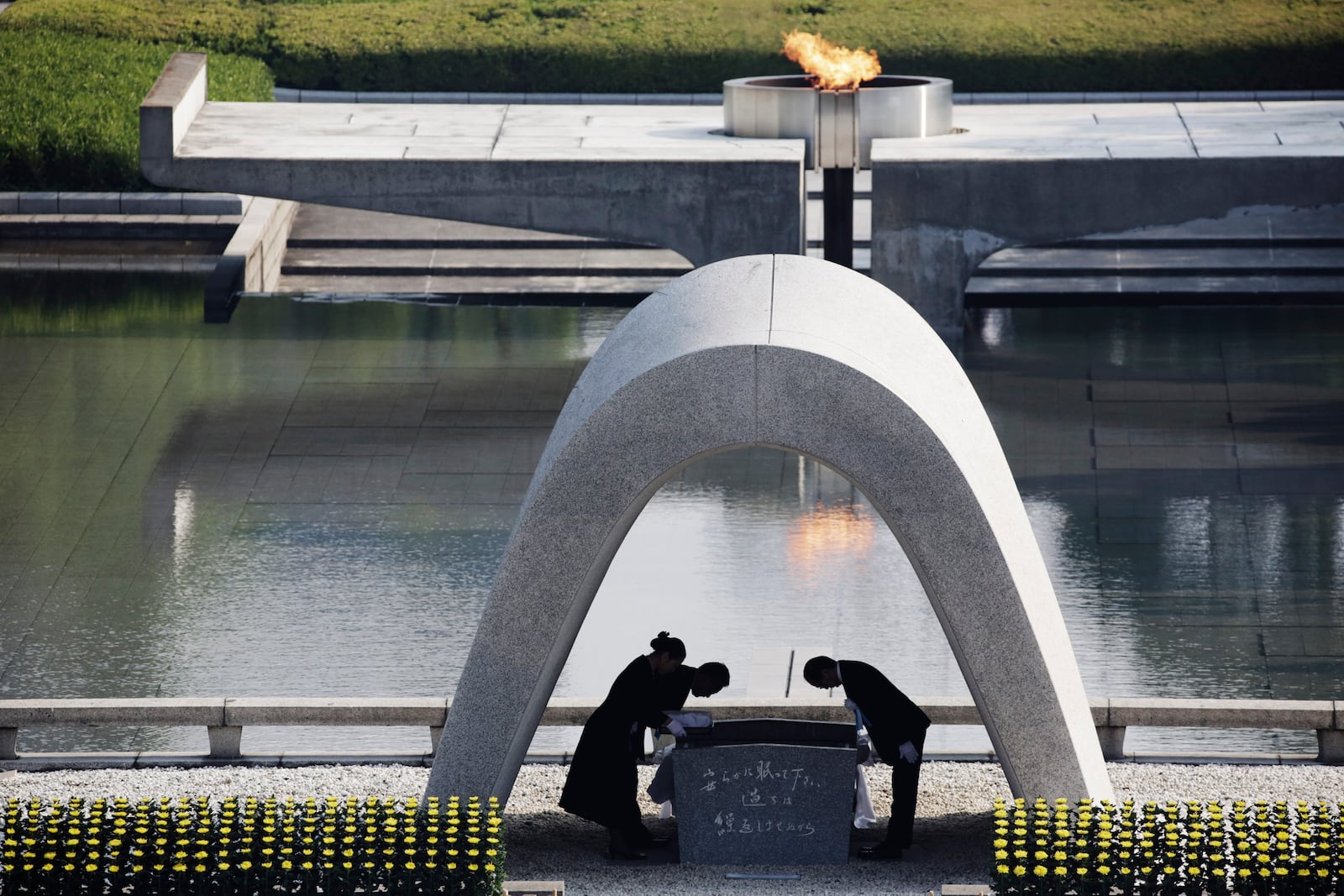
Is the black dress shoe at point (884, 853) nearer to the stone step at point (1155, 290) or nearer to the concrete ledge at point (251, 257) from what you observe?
the stone step at point (1155, 290)

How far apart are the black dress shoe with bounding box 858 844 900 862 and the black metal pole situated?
12.0 m

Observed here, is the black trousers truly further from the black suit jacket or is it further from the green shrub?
the green shrub

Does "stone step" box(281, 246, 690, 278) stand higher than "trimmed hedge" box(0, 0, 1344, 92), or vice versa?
"trimmed hedge" box(0, 0, 1344, 92)

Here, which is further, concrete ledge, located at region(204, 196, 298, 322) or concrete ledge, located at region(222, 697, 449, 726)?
concrete ledge, located at region(204, 196, 298, 322)

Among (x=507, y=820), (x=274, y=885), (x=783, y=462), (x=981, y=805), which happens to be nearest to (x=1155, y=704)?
(x=981, y=805)

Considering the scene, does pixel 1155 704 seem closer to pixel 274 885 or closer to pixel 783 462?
pixel 274 885

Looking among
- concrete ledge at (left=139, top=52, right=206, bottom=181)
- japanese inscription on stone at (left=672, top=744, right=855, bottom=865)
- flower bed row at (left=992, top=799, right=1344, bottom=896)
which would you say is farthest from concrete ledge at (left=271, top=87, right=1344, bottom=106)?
flower bed row at (left=992, top=799, right=1344, bottom=896)

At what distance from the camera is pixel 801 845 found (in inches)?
393

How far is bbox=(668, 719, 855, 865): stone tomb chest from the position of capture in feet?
32.4

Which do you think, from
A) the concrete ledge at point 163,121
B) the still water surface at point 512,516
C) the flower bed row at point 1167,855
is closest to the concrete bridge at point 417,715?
the still water surface at point 512,516

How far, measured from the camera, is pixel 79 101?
2744 cm

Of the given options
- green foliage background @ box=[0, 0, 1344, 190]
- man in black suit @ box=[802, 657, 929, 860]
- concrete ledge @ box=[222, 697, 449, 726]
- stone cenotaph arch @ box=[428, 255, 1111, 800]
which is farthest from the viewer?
green foliage background @ box=[0, 0, 1344, 190]

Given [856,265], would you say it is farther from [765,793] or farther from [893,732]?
[765,793]

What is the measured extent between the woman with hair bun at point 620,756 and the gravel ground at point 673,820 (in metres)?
0.20
